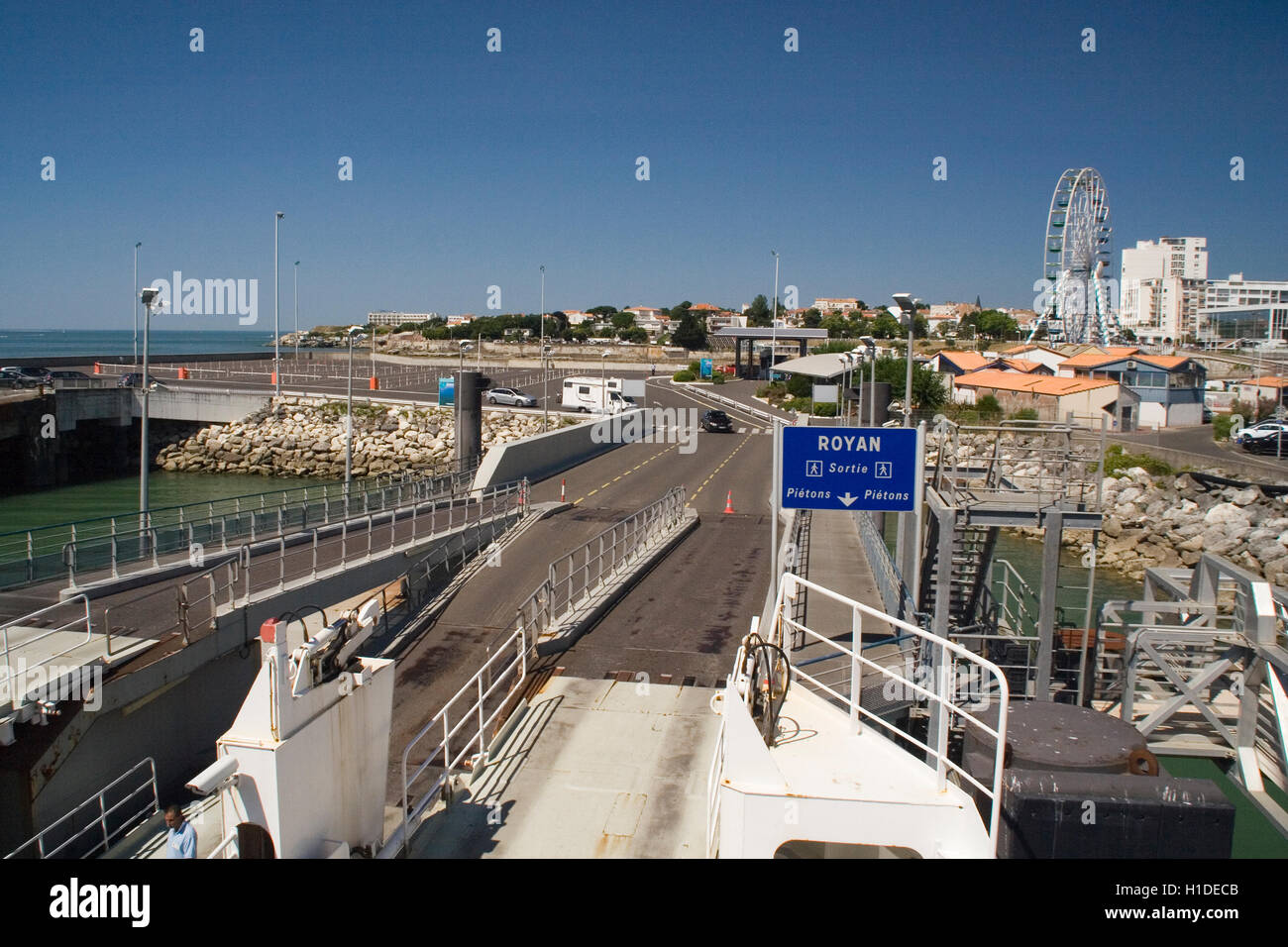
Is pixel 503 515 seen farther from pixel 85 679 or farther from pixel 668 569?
pixel 85 679

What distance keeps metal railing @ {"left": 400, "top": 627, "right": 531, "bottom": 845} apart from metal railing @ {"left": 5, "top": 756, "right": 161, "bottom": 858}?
112 inches

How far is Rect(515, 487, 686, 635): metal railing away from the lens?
1512cm

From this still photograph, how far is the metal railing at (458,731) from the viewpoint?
845 cm

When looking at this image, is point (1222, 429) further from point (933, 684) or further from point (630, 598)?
point (933, 684)

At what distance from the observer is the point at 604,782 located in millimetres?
9391

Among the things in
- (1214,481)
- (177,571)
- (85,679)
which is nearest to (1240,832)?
(85,679)

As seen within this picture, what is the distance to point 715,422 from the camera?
4375cm

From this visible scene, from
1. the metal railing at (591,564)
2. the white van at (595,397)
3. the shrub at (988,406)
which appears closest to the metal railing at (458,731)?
the metal railing at (591,564)

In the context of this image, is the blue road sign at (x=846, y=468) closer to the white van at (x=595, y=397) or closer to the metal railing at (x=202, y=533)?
the metal railing at (x=202, y=533)

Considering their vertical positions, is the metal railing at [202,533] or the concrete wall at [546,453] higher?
the concrete wall at [546,453]

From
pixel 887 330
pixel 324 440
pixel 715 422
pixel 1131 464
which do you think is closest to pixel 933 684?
pixel 715 422

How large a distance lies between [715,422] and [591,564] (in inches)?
997

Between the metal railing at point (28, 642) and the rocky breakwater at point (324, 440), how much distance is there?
109ft
